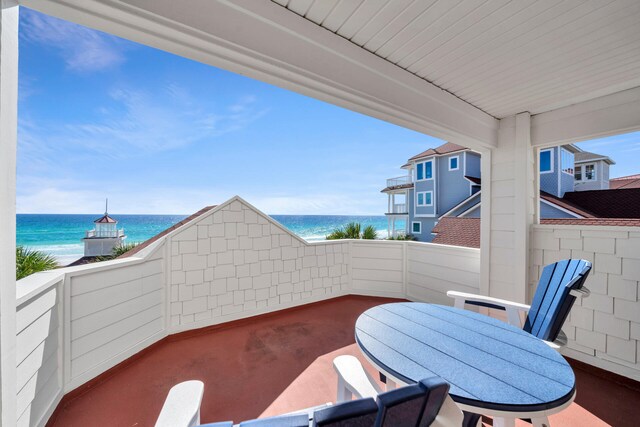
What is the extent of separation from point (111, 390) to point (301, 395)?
4.69ft

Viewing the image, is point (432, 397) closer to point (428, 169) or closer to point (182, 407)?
point (182, 407)

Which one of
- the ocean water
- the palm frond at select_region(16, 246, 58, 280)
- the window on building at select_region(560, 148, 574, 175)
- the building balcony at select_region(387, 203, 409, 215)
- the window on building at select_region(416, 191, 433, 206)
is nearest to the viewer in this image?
the palm frond at select_region(16, 246, 58, 280)

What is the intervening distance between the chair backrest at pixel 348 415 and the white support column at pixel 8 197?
3.66 feet

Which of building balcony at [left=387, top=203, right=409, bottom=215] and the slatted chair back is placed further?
building balcony at [left=387, top=203, right=409, bottom=215]

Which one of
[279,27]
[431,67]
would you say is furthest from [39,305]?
[431,67]

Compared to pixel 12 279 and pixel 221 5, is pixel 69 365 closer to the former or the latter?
pixel 12 279

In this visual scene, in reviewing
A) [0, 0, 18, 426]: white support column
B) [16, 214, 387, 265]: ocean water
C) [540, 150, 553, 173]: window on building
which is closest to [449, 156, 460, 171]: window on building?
[16, 214, 387, 265]: ocean water

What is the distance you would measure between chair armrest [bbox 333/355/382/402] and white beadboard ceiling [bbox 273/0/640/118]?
1.76 metres

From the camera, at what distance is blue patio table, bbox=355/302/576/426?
2.57 feet

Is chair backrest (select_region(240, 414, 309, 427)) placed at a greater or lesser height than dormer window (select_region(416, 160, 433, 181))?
lesser

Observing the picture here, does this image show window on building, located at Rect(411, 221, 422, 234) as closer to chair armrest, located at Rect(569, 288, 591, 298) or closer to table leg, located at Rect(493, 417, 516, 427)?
chair armrest, located at Rect(569, 288, 591, 298)

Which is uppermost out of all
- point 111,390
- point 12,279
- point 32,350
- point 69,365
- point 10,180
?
point 10,180

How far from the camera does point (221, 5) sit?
1.19 m

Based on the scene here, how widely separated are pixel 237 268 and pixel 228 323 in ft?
2.10
